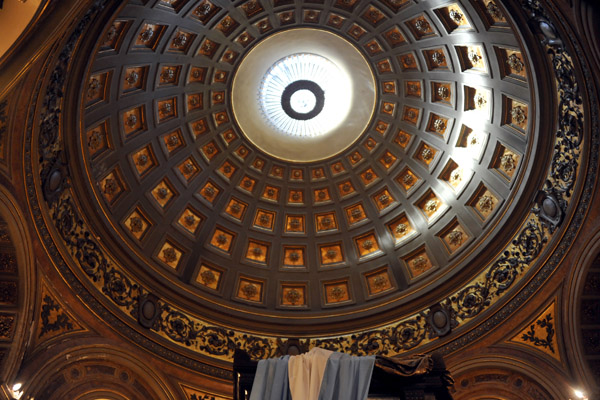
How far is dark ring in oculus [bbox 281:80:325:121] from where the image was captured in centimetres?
1977

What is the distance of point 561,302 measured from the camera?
13.2 metres

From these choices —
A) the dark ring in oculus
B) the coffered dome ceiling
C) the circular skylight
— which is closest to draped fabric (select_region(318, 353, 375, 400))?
the coffered dome ceiling

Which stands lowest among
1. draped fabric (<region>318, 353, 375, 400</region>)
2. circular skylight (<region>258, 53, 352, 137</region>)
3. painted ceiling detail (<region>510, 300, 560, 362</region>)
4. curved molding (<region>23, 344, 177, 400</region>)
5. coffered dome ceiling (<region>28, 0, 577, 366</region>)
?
draped fabric (<region>318, 353, 375, 400</region>)

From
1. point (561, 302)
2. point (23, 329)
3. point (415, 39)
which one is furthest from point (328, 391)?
point (415, 39)

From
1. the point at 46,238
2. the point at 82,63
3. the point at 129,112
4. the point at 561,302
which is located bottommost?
the point at 561,302

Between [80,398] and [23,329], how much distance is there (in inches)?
97.4

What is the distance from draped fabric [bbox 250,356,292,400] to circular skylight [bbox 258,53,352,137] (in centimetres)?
1375

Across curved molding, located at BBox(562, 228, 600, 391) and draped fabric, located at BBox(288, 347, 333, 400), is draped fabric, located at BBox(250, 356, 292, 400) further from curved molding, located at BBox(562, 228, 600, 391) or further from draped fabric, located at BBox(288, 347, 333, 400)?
curved molding, located at BBox(562, 228, 600, 391)

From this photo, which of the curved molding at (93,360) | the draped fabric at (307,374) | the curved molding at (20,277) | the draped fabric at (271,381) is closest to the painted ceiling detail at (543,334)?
the draped fabric at (307,374)

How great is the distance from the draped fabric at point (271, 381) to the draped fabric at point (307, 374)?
116 millimetres

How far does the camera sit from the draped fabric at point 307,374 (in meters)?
6.68

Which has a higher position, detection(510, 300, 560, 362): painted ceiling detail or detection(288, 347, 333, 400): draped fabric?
detection(510, 300, 560, 362): painted ceiling detail

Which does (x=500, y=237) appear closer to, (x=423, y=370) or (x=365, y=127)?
(x=365, y=127)

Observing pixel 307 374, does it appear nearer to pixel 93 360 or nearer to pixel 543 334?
pixel 93 360
